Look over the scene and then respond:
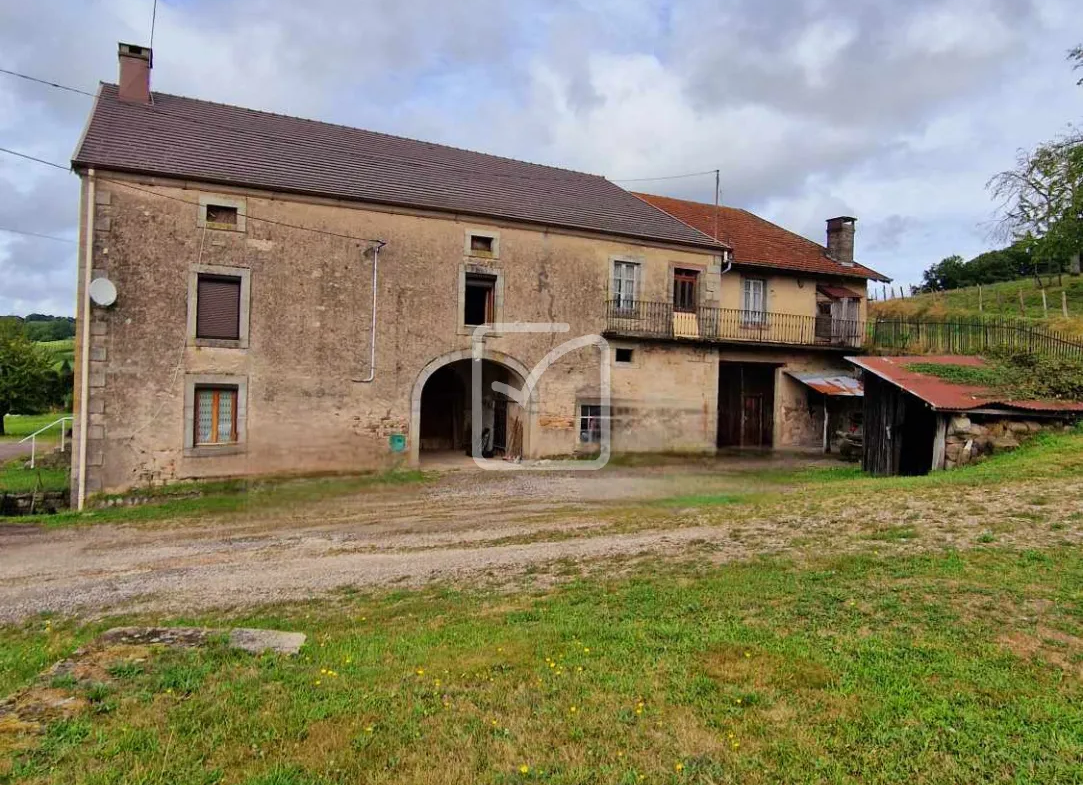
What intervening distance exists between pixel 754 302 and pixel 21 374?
3177cm

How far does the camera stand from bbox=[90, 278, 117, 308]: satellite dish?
13102 millimetres

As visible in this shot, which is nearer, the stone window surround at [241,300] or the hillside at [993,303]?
the stone window surround at [241,300]

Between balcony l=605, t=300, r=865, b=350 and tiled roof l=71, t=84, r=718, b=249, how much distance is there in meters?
2.10

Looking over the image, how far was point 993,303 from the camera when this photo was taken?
117ft

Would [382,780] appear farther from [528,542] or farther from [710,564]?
[528,542]

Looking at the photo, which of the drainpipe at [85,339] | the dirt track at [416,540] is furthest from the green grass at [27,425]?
the dirt track at [416,540]

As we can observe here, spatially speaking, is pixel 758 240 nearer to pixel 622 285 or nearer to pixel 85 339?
pixel 622 285

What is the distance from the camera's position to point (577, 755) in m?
3.28

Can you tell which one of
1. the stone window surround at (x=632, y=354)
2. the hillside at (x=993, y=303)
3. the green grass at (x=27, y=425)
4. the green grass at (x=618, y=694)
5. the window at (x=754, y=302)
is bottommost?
the green grass at (x=27, y=425)

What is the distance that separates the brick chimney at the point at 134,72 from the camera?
49.9ft

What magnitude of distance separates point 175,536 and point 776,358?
17.3 m

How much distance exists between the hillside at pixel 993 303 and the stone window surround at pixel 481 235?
64.2 ft

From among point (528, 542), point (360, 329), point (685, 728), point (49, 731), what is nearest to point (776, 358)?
point (360, 329)

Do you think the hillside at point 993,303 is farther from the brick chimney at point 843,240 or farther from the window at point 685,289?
the window at point 685,289
